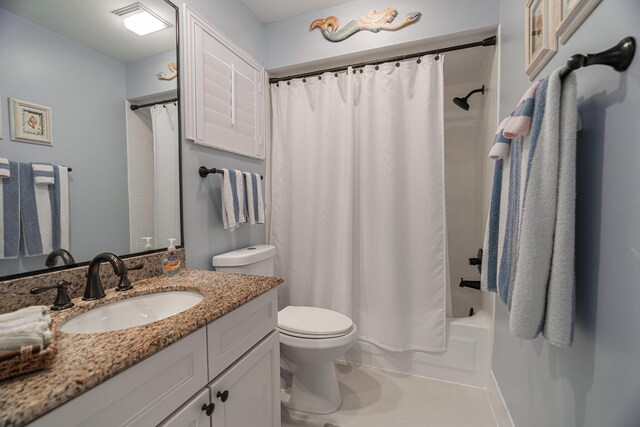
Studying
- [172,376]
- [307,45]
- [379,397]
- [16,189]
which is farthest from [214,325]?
[307,45]

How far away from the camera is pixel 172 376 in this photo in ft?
2.27

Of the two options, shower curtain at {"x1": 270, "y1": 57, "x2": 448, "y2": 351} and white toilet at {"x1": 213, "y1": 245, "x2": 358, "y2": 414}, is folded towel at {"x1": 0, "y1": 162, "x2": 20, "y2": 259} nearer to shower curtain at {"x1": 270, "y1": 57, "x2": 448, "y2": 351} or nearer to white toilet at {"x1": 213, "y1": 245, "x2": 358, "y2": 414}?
white toilet at {"x1": 213, "y1": 245, "x2": 358, "y2": 414}

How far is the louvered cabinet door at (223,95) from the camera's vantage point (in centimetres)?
147

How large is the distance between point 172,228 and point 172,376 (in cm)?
85

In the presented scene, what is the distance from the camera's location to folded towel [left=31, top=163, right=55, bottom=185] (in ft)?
2.85

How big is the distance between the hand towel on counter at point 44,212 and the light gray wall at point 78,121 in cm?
2

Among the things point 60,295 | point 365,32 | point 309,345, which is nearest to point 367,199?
point 309,345

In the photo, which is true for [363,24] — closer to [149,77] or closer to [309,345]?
[149,77]

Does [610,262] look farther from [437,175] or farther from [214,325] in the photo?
[437,175]

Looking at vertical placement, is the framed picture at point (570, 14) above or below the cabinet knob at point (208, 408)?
above

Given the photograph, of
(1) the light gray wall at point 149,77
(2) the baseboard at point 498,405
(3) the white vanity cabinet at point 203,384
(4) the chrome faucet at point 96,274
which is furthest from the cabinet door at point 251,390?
(1) the light gray wall at point 149,77

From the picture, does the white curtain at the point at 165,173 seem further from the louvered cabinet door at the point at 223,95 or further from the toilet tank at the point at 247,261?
the toilet tank at the point at 247,261

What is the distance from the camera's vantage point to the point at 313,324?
149 centimetres

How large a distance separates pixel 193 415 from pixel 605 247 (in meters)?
1.11
